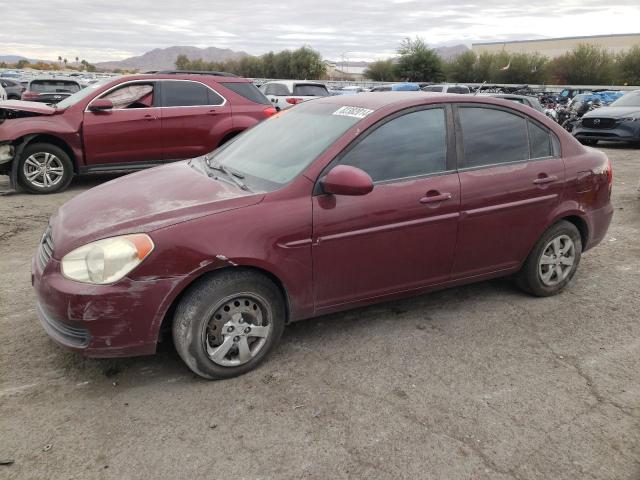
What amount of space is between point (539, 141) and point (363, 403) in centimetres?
261

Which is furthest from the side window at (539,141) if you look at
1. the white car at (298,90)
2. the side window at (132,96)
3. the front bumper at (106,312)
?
the white car at (298,90)

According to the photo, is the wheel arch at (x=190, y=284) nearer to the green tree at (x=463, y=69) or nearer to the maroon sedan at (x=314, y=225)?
the maroon sedan at (x=314, y=225)

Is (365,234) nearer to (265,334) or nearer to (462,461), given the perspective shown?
Answer: (265,334)

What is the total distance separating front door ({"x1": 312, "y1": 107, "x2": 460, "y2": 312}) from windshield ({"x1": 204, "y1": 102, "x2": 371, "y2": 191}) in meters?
0.23

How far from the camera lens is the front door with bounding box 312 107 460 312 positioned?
134 inches

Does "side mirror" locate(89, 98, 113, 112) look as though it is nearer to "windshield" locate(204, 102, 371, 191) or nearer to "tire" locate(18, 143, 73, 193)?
"tire" locate(18, 143, 73, 193)

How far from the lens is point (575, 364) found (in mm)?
3539

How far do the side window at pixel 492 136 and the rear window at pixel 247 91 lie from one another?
5.76m

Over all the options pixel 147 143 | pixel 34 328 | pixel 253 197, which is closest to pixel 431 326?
pixel 253 197

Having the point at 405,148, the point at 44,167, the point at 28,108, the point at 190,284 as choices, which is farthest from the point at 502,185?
the point at 28,108

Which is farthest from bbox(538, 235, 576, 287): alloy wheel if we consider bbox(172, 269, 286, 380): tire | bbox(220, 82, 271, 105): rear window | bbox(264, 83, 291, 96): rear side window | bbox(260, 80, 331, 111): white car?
bbox(264, 83, 291, 96): rear side window

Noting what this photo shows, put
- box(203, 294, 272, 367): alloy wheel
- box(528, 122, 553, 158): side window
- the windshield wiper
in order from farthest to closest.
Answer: box(528, 122, 553, 158): side window, the windshield wiper, box(203, 294, 272, 367): alloy wheel

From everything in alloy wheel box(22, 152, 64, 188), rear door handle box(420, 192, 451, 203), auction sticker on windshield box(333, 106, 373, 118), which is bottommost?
alloy wheel box(22, 152, 64, 188)

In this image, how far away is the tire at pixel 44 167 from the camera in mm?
7949
